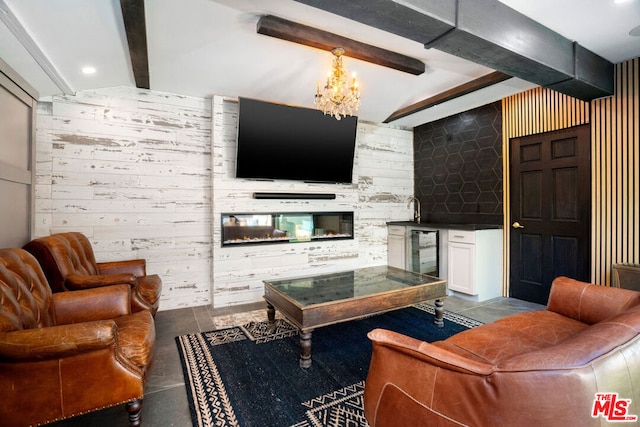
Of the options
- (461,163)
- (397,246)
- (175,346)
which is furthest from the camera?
(397,246)

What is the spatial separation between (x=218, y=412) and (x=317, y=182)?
123 inches

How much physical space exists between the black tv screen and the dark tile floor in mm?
1692

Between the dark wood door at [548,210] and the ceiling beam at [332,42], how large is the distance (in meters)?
1.87

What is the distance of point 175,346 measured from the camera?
2.71 m

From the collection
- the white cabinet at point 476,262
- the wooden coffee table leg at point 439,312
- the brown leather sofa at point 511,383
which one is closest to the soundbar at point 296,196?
the white cabinet at point 476,262

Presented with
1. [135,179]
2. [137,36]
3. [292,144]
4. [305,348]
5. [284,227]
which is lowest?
[305,348]

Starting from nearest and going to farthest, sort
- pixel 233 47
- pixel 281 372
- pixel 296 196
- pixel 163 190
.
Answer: pixel 281 372, pixel 233 47, pixel 163 190, pixel 296 196

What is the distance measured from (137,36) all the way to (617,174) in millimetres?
4554

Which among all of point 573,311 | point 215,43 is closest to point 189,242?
point 215,43

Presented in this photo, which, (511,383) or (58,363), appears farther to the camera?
(58,363)

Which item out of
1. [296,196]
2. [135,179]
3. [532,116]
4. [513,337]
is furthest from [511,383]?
[532,116]

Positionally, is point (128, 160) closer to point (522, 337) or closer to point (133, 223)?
point (133, 223)

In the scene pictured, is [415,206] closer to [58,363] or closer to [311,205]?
[311,205]

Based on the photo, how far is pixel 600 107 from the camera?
Result: 10.5 ft
